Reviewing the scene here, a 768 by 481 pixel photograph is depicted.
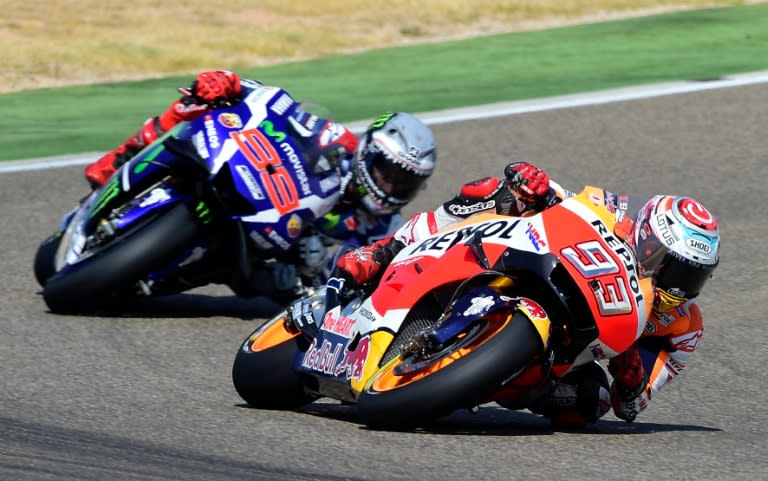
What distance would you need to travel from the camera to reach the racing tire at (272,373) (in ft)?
20.1

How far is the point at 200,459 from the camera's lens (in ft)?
16.8

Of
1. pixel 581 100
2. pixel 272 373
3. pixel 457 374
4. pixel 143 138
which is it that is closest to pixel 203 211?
pixel 143 138

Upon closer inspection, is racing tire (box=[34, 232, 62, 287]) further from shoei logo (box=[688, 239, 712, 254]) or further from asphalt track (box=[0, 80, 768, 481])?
shoei logo (box=[688, 239, 712, 254])

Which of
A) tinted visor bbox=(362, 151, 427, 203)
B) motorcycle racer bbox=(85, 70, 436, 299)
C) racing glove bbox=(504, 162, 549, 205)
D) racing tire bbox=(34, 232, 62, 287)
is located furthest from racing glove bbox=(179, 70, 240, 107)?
racing glove bbox=(504, 162, 549, 205)

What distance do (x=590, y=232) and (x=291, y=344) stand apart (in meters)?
1.32

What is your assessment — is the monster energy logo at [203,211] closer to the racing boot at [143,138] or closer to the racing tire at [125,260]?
the racing tire at [125,260]

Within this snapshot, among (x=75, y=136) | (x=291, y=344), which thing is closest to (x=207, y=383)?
(x=291, y=344)

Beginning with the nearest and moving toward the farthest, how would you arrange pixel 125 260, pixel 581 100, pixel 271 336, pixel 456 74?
pixel 271 336 → pixel 125 260 → pixel 581 100 → pixel 456 74

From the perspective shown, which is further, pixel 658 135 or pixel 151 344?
pixel 658 135

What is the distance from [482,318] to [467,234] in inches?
21.4

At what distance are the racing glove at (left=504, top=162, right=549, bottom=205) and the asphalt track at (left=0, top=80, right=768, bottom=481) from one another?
0.89 metres

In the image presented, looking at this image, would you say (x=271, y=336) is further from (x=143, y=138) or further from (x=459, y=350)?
(x=143, y=138)

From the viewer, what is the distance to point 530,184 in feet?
20.1

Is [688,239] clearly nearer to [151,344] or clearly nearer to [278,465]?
[278,465]
